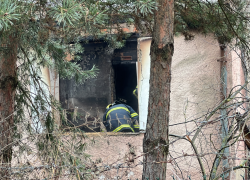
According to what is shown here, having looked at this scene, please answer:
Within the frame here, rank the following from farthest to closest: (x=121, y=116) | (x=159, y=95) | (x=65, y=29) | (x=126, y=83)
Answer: (x=126, y=83) < (x=121, y=116) < (x=65, y=29) < (x=159, y=95)

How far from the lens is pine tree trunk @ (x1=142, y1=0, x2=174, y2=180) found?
286 cm

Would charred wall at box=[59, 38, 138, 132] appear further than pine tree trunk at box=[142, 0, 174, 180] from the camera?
Yes

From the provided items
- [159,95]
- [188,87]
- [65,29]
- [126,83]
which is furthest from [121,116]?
[65,29]

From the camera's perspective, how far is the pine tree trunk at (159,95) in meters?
2.86

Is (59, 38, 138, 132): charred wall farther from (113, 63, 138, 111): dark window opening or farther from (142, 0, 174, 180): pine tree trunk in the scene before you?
(142, 0, 174, 180): pine tree trunk

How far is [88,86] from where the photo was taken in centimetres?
588

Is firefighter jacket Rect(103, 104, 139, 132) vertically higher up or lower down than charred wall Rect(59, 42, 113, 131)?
lower down

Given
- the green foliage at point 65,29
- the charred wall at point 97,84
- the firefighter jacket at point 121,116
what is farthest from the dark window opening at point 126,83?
the green foliage at point 65,29

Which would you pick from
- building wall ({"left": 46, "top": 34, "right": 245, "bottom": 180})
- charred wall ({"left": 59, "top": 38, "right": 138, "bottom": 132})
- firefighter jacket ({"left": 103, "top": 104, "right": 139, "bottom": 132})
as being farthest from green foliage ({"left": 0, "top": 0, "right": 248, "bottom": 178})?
charred wall ({"left": 59, "top": 38, "right": 138, "bottom": 132})

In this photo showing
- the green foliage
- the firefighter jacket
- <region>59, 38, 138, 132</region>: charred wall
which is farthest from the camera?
<region>59, 38, 138, 132</region>: charred wall

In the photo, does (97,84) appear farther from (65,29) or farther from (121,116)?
(65,29)

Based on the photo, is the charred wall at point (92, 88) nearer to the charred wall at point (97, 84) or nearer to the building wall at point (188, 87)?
the charred wall at point (97, 84)

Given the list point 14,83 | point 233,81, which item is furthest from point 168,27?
point 233,81

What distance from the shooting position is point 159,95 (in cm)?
294
